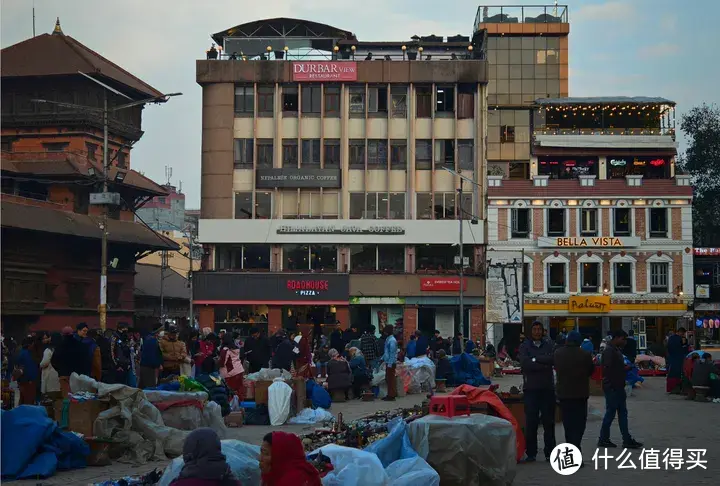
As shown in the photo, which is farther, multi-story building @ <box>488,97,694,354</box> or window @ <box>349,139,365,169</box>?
window @ <box>349,139,365,169</box>

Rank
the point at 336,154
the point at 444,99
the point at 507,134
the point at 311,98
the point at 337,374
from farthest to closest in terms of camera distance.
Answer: the point at 507,134
the point at 444,99
the point at 311,98
the point at 336,154
the point at 337,374

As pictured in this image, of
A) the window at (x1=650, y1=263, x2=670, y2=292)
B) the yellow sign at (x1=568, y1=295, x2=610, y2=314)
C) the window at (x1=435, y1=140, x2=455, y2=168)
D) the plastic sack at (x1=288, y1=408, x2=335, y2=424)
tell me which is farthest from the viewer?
the window at (x1=435, y1=140, x2=455, y2=168)

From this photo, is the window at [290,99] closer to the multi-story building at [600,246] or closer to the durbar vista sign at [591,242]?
the multi-story building at [600,246]

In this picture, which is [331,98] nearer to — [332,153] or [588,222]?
[332,153]

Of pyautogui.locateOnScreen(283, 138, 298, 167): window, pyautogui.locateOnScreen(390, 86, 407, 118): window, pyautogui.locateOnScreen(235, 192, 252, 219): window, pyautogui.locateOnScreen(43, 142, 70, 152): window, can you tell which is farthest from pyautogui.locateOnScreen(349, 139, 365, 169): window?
pyautogui.locateOnScreen(43, 142, 70, 152): window

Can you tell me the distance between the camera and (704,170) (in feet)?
226

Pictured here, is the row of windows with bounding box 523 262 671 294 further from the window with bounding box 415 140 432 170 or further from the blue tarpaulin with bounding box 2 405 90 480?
the blue tarpaulin with bounding box 2 405 90 480

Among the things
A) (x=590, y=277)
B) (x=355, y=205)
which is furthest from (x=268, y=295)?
(x=590, y=277)

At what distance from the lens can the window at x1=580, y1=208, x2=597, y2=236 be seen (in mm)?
55219

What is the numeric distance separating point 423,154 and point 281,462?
5003cm

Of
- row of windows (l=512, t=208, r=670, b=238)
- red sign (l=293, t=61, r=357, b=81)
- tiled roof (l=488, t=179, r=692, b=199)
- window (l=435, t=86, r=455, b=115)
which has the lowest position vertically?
row of windows (l=512, t=208, r=670, b=238)

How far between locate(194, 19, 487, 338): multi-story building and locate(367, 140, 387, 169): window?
2.6 inches

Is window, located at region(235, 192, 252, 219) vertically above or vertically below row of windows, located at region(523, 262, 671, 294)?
above

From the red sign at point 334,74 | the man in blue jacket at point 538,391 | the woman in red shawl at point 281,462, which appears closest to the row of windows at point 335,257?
the red sign at point 334,74
